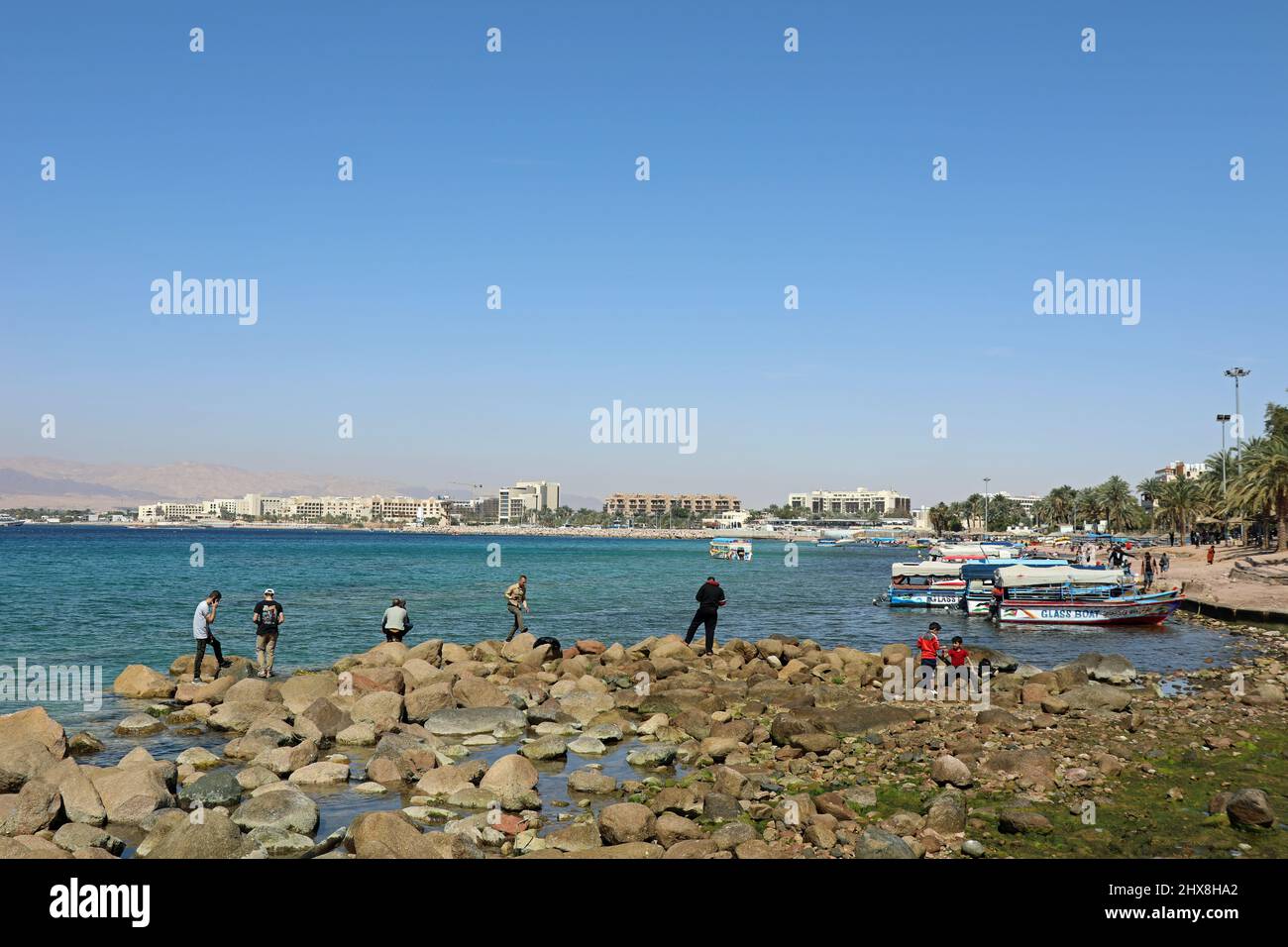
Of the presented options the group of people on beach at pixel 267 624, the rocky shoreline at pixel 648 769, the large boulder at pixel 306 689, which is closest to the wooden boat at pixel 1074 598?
the rocky shoreline at pixel 648 769

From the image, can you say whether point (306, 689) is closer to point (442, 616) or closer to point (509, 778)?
point (509, 778)

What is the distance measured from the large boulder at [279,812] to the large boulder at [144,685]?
35.9 ft

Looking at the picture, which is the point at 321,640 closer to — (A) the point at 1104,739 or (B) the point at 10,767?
(B) the point at 10,767

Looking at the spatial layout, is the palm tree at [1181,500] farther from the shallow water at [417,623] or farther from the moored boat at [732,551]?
the moored boat at [732,551]

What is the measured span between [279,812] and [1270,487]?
2810 inches

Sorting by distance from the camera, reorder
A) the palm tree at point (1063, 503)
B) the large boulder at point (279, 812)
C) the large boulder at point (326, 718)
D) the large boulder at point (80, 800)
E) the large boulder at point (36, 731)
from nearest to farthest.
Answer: the large boulder at point (279, 812) < the large boulder at point (80, 800) < the large boulder at point (36, 731) < the large boulder at point (326, 718) < the palm tree at point (1063, 503)

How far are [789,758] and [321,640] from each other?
922 inches

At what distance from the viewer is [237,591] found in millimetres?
58875

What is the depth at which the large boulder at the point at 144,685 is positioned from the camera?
21531 millimetres
